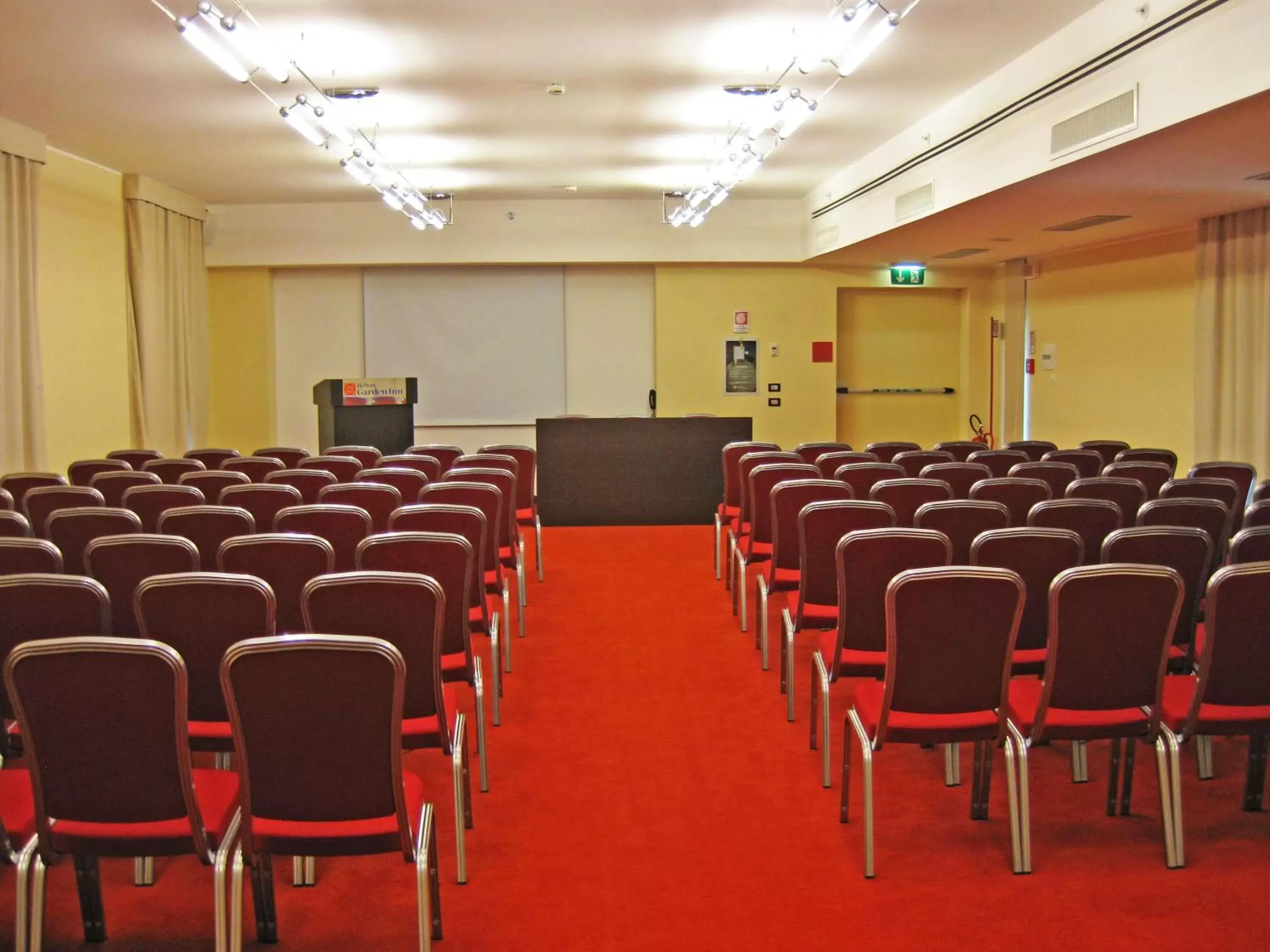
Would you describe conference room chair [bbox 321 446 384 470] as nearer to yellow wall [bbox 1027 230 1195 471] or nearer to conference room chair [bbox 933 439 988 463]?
conference room chair [bbox 933 439 988 463]

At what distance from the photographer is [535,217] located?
603 inches

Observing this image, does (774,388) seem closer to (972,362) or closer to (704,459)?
(972,362)

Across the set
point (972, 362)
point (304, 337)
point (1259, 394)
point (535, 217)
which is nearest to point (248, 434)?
point (304, 337)

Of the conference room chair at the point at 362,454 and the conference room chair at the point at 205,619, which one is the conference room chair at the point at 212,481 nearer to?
the conference room chair at the point at 362,454

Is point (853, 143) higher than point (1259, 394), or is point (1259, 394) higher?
point (853, 143)

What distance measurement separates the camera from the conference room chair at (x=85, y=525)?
5211 mm

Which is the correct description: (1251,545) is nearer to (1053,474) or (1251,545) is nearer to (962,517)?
(962,517)

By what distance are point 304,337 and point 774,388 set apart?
262 inches

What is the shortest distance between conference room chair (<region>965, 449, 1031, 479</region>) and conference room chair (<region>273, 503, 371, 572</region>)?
186 inches

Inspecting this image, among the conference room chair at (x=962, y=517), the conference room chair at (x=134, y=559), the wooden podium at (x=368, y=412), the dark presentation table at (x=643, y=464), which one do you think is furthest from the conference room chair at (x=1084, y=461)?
the wooden podium at (x=368, y=412)

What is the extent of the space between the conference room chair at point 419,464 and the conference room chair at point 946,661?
4.92 meters

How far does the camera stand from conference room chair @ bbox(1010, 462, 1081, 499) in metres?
6.96

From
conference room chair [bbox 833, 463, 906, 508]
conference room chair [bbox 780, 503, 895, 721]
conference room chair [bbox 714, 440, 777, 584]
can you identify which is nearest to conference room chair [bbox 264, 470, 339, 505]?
conference room chair [bbox 714, 440, 777, 584]

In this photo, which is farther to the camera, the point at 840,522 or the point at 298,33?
the point at 298,33
